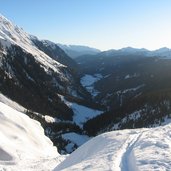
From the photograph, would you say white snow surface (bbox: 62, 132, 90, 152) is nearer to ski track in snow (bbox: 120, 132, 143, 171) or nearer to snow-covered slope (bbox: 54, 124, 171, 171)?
snow-covered slope (bbox: 54, 124, 171, 171)

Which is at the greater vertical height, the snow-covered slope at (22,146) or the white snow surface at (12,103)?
the snow-covered slope at (22,146)

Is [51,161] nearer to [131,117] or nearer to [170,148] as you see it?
[170,148]

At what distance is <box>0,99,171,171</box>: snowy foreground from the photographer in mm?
23156

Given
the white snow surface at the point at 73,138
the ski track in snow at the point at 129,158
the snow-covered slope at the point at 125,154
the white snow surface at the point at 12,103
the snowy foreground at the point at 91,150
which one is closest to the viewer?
the snow-covered slope at the point at 125,154

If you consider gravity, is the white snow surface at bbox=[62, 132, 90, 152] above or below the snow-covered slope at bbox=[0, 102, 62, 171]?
below

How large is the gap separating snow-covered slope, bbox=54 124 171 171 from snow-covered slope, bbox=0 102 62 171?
21.6 feet

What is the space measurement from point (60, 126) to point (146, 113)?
1685 inches

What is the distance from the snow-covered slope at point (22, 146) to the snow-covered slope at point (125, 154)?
6582 mm

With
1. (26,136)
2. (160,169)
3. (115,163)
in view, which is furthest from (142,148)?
(26,136)

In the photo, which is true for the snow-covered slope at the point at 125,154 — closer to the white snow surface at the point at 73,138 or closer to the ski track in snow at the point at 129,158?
the ski track in snow at the point at 129,158

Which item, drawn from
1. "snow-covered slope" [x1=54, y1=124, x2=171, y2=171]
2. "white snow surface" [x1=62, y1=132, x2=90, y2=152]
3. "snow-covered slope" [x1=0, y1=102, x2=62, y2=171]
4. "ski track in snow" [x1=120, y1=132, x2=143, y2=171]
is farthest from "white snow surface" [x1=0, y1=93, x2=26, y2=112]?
"ski track in snow" [x1=120, y1=132, x2=143, y2=171]

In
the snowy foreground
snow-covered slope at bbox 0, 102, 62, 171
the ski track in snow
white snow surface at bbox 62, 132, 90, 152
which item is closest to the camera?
the ski track in snow

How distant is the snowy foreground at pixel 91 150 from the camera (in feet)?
76.0

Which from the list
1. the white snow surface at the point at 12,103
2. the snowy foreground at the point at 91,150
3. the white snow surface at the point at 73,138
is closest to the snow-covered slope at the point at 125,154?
the snowy foreground at the point at 91,150
